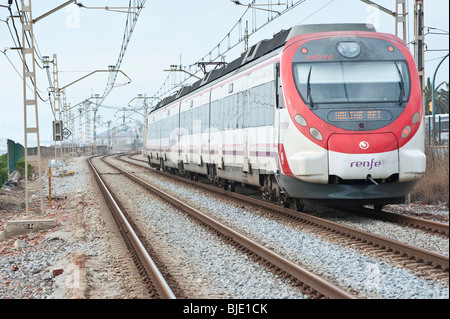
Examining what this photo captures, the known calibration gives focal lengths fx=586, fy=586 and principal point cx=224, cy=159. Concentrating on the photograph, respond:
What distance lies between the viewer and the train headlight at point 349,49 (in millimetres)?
10312

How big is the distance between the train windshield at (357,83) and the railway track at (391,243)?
2.09 m

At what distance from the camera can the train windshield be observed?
10.1m

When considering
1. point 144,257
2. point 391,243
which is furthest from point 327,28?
point 144,257

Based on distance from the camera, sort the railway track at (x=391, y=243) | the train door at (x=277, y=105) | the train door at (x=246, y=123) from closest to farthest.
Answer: the railway track at (x=391, y=243)
the train door at (x=277, y=105)
the train door at (x=246, y=123)

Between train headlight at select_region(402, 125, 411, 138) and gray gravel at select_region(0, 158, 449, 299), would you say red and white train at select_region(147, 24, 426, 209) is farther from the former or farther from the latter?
gray gravel at select_region(0, 158, 449, 299)

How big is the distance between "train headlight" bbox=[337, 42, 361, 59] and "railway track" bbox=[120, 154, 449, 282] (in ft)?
9.54

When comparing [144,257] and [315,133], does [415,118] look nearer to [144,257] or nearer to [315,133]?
[315,133]

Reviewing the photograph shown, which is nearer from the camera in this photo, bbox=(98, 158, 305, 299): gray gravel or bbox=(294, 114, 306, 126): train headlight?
bbox=(98, 158, 305, 299): gray gravel

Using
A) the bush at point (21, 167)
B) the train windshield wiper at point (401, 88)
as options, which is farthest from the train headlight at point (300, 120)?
the bush at point (21, 167)

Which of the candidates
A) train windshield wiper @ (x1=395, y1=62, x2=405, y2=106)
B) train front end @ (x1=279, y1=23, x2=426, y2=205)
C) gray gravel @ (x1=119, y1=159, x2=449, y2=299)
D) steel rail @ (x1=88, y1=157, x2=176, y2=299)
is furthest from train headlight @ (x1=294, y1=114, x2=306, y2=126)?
steel rail @ (x1=88, y1=157, x2=176, y2=299)

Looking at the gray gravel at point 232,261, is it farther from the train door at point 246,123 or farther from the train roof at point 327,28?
the train roof at point 327,28

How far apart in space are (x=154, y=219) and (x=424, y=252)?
22.4 ft

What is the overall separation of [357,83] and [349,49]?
0.66 meters

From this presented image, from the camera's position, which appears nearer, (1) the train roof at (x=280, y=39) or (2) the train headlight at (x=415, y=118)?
(2) the train headlight at (x=415, y=118)
